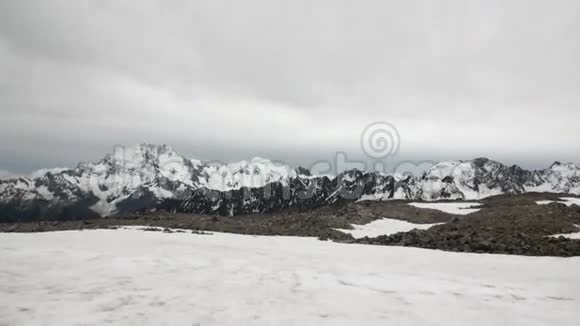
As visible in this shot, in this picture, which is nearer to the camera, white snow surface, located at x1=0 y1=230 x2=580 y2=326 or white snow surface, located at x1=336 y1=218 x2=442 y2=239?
white snow surface, located at x1=0 y1=230 x2=580 y2=326

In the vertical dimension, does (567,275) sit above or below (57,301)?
below

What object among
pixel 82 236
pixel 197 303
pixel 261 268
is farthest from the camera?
pixel 82 236

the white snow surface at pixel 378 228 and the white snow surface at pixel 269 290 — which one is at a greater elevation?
the white snow surface at pixel 269 290

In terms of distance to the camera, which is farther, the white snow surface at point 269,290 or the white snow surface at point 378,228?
the white snow surface at point 378,228

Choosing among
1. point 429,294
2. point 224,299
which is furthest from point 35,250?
point 429,294

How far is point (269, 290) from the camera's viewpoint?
26.7 ft

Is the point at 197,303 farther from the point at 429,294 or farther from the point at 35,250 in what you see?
the point at 35,250

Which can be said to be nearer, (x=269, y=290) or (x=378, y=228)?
(x=269, y=290)

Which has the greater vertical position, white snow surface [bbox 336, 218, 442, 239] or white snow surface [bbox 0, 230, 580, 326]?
white snow surface [bbox 0, 230, 580, 326]

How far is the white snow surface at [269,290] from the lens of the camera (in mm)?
6406

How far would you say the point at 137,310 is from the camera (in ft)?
21.5

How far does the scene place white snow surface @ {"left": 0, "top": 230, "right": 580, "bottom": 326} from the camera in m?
6.41

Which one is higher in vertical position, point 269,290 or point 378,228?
point 269,290

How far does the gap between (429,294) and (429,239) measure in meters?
11.9
